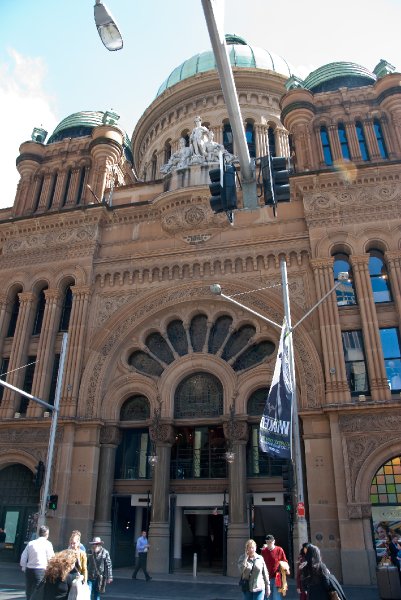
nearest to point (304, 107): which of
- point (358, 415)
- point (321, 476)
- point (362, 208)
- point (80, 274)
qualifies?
point (362, 208)

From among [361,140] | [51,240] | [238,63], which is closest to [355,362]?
[361,140]

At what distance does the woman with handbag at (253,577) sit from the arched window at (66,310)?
19.1 meters

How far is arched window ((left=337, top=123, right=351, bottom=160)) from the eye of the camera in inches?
1097

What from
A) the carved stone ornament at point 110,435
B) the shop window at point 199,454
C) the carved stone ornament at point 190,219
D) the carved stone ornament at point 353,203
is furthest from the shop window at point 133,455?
the carved stone ornament at point 353,203

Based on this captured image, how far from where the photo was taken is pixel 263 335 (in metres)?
23.6

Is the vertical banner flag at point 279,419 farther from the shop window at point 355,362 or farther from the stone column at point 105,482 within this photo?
the stone column at point 105,482

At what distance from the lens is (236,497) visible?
2073 cm

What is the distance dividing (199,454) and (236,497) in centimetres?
303

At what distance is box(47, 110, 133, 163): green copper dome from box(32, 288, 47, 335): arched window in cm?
1303

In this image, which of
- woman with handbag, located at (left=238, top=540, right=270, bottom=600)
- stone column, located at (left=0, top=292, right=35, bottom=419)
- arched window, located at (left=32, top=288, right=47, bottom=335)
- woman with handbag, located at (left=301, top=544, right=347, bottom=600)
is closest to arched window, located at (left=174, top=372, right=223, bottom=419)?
stone column, located at (left=0, top=292, right=35, bottom=419)

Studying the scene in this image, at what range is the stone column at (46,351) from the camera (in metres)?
24.2

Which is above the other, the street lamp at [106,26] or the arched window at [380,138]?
the arched window at [380,138]

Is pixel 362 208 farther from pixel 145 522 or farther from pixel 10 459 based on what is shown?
pixel 10 459

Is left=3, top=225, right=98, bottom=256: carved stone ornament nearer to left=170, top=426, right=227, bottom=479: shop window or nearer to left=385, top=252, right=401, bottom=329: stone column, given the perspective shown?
left=170, top=426, right=227, bottom=479: shop window
